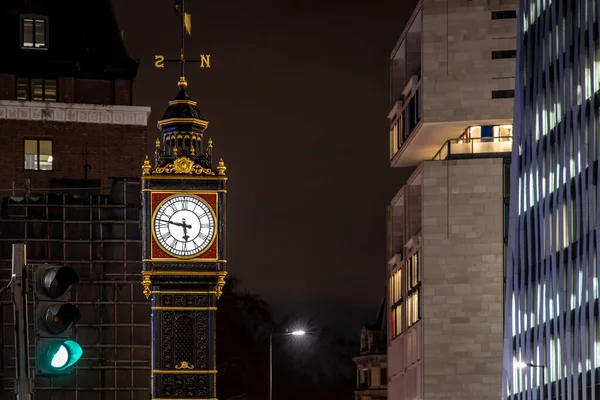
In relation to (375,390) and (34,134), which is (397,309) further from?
(375,390)

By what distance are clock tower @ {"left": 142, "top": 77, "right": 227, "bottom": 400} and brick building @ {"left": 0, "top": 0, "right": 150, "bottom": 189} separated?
54.5 metres

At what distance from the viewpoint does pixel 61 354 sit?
49.1 ft

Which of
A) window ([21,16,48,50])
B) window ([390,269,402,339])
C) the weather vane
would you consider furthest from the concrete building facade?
the weather vane

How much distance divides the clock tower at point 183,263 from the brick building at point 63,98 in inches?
2147

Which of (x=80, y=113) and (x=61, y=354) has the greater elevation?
(x=80, y=113)

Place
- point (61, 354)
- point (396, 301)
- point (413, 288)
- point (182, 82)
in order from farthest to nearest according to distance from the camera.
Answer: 1. point (396, 301)
2. point (413, 288)
3. point (182, 82)
4. point (61, 354)

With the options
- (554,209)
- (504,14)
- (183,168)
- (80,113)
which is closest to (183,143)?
(183,168)

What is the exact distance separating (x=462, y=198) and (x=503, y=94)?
6588 mm

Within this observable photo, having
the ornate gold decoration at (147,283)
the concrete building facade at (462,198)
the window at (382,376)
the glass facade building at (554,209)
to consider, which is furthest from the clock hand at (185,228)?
the window at (382,376)

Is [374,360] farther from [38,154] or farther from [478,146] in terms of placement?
[38,154]

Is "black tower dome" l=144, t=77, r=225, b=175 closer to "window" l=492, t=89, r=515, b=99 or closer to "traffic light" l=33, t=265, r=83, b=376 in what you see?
"traffic light" l=33, t=265, r=83, b=376

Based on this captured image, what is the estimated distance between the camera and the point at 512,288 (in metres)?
85.8

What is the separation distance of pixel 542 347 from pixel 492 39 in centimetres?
2273

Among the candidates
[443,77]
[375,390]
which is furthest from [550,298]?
[375,390]
